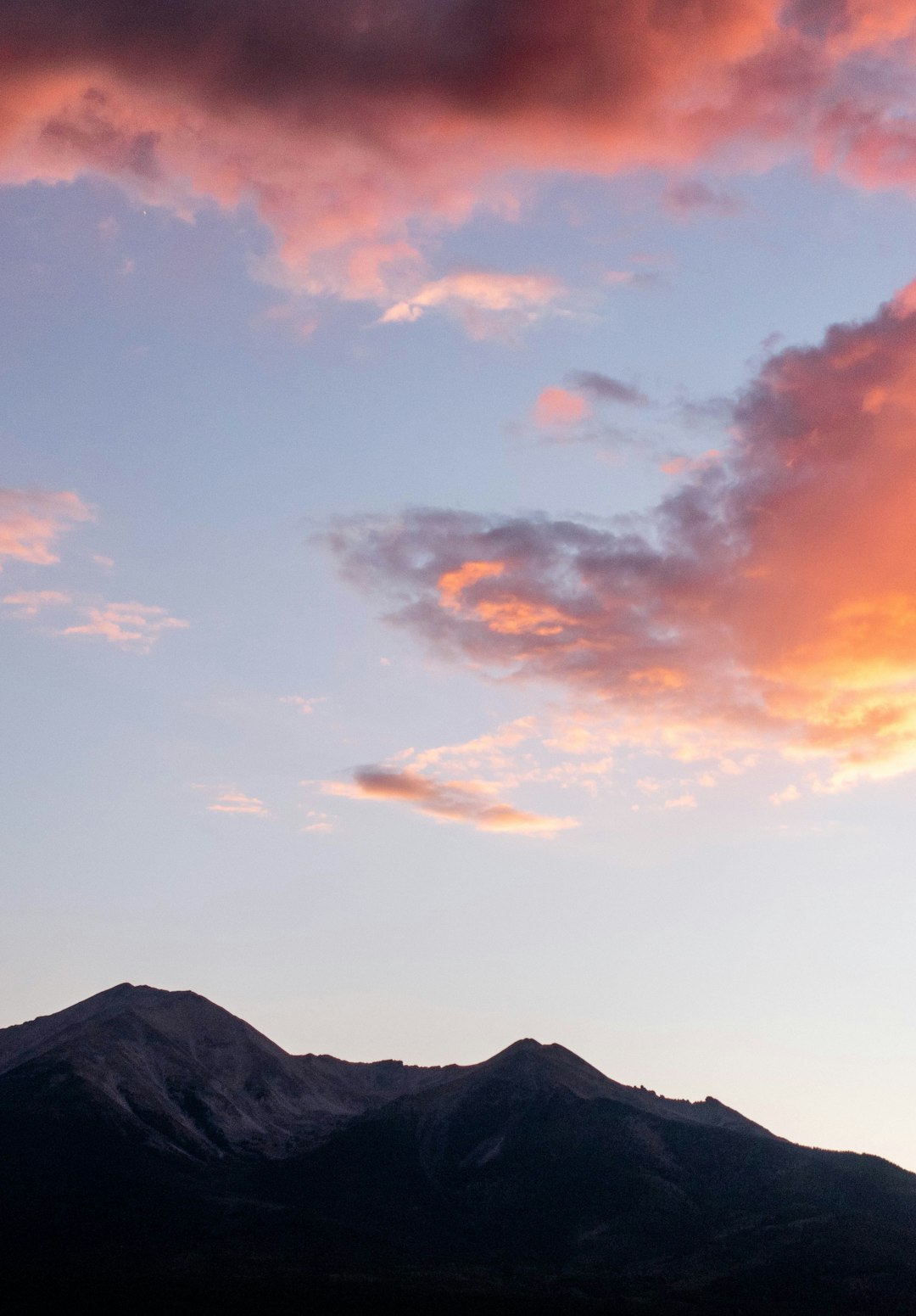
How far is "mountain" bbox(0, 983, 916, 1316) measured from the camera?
115625mm

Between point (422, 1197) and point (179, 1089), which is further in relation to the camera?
point (179, 1089)

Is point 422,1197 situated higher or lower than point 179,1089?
lower

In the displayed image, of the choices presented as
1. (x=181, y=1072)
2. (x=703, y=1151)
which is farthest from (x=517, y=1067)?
(x=181, y=1072)

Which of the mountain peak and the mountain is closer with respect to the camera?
the mountain

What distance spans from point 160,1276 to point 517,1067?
79.9m

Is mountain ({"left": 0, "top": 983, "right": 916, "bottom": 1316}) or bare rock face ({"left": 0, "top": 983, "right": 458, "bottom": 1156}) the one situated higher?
bare rock face ({"left": 0, "top": 983, "right": 458, "bottom": 1156})

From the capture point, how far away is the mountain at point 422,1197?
116 metres

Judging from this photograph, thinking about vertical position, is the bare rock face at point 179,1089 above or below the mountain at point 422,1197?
above

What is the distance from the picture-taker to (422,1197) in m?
158

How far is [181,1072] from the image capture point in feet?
616

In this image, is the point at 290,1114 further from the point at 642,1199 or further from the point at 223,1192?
the point at 642,1199

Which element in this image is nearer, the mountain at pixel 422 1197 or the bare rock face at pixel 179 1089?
→ the mountain at pixel 422 1197

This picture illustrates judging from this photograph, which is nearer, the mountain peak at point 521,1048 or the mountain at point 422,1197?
the mountain at point 422,1197

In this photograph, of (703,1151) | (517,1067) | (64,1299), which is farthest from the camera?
(517,1067)
